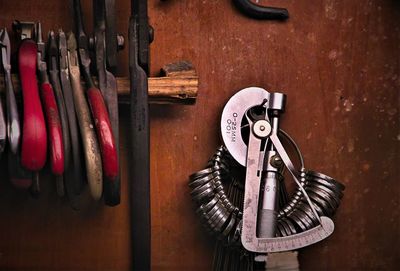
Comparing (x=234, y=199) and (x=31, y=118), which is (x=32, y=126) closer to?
(x=31, y=118)

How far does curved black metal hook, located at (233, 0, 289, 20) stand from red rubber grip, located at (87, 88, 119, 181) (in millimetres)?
350

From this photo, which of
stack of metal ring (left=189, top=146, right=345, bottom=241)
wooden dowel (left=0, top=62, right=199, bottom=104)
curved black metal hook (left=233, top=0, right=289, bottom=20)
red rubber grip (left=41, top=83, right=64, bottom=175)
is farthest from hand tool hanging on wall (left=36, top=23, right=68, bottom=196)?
curved black metal hook (left=233, top=0, right=289, bottom=20)

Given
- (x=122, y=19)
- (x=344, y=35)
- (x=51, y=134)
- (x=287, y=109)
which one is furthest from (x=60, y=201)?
(x=344, y=35)

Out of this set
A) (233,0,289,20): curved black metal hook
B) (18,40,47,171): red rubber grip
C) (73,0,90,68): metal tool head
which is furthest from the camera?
(233,0,289,20): curved black metal hook

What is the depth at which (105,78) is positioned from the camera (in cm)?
107

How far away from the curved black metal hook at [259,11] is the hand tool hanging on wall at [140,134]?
20 centimetres

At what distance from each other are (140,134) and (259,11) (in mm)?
331

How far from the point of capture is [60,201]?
3.81 feet

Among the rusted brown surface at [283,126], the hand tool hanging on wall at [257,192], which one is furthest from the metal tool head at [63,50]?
the hand tool hanging on wall at [257,192]

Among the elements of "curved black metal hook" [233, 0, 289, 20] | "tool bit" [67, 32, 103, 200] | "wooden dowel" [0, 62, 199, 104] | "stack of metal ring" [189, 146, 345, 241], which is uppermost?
"curved black metal hook" [233, 0, 289, 20]

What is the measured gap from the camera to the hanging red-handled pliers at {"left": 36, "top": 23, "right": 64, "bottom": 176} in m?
0.98

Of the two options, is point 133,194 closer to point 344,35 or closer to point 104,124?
point 104,124

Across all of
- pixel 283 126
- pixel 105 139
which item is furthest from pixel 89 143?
pixel 283 126

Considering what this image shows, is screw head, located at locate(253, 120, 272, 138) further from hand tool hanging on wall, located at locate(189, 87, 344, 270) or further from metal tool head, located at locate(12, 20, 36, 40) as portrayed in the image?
metal tool head, located at locate(12, 20, 36, 40)
